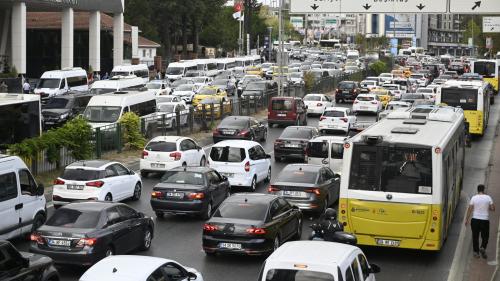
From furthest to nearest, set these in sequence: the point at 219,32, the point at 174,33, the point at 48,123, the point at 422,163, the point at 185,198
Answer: the point at 219,32
the point at 174,33
the point at 48,123
the point at 185,198
the point at 422,163

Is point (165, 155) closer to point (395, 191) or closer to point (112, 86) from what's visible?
point (395, 191)

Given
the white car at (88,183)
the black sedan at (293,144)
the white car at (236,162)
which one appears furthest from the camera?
the black sedan at (293,144)

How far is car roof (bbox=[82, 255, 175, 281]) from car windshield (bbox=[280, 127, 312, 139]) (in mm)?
21246

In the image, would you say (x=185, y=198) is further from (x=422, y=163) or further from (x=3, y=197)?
(x=422, y=163)

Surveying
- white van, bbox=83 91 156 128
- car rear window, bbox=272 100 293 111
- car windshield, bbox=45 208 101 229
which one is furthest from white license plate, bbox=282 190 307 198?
car rear window, bbox=272 100 293 111

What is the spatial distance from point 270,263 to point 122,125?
79.0 feet

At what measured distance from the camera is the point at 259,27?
16462 cm

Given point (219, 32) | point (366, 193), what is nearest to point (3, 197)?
point (366, 193)

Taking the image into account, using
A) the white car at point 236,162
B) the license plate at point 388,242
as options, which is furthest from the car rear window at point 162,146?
the license plate at point 388,242

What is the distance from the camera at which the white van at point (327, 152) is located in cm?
2861

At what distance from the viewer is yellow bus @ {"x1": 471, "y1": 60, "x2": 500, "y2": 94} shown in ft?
222

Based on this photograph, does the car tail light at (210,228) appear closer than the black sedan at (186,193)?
Yes

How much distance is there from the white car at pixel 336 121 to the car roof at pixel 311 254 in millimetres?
28425

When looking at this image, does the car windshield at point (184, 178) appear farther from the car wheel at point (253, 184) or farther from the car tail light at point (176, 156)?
the car tail light at point (176, 156)
